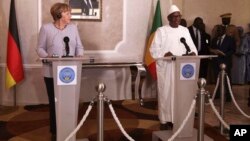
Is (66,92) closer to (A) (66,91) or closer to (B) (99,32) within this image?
(A) (66,91)

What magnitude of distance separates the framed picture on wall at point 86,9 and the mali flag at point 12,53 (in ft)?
3.61

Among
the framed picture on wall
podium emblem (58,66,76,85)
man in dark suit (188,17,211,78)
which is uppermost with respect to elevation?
the framed picture on wall

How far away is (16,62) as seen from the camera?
6.37 meters

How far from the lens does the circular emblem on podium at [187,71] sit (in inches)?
161

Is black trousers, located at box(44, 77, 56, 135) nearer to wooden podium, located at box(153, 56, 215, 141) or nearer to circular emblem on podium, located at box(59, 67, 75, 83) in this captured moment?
circular emblem on podium, located at box(59, 67, 75, 83)

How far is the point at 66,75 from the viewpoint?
3.63m

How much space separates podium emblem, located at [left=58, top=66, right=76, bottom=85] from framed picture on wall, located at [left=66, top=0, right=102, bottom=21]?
3.37 meters

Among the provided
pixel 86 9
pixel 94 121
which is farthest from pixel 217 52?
pixel 94 121

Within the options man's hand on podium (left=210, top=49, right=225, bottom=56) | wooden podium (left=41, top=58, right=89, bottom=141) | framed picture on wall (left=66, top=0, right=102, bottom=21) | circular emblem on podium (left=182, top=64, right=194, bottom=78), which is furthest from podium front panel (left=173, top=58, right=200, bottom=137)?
framed picture on wall (left=66, top=0, right=102, bottom=21)

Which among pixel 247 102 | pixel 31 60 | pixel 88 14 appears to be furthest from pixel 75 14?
pixel 247 102

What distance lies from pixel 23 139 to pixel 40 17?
9.01ft

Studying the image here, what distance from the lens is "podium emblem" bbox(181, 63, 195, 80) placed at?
13.4 ft

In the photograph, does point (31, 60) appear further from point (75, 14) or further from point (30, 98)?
point (75, 14)

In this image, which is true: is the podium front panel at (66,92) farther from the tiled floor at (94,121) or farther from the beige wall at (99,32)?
the beige wall at (99,32)
